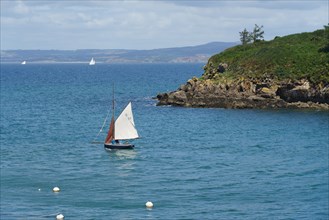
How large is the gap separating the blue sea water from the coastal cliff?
439 cm

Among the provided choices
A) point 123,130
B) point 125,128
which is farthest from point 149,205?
point 123,130

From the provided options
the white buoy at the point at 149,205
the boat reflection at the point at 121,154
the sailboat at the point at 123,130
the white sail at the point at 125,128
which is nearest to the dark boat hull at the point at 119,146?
the boat reflection at the point at 121,154

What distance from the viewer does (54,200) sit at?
178ft

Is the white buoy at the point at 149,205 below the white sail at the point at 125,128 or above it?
below

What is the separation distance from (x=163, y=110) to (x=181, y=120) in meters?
11.4

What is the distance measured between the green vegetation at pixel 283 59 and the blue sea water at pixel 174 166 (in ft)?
41.2

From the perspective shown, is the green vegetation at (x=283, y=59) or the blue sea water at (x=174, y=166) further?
the green vegetation at (x=283, y=59)

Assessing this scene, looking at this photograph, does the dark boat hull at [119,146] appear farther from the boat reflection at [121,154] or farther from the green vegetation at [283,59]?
the green vegetation at [283,59]

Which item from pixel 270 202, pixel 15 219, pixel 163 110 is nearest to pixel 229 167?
pixel 270 202

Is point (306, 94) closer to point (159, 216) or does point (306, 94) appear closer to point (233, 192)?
point (233, 192)

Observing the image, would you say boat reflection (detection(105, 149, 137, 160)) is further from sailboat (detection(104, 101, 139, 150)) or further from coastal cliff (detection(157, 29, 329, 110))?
coastal cliff (detection(157, 29, 329, 110))

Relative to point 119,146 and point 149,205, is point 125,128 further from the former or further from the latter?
point 149,205

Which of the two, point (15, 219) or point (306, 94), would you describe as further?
point (306, 94)

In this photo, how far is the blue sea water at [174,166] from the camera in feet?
169
